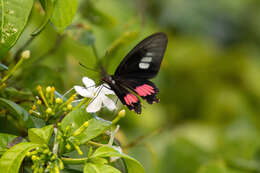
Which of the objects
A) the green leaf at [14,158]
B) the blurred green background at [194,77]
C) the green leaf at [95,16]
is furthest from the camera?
the blurred green background at [194,77]

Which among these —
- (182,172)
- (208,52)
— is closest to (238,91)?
(208,52)

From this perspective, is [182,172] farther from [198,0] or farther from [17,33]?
[198,0]

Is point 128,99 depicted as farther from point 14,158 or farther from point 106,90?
point 14,158

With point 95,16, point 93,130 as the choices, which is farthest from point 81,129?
point 95,16

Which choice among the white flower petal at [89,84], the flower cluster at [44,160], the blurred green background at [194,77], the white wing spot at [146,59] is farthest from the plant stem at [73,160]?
the blurred green background at [194,77]

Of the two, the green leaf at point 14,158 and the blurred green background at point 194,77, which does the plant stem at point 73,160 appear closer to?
the green leaf at point 14,158

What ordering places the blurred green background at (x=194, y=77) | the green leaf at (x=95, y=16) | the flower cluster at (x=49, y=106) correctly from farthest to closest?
the blurred green background at (x=194, y=77) → the green leaf at (x=95, y=16) → the flower cluster at (x=49, y=106)
